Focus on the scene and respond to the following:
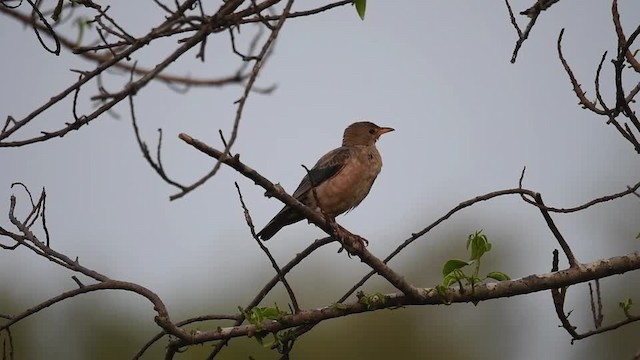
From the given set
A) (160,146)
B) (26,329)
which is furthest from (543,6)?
(26,329)

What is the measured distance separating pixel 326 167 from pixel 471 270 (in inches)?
110

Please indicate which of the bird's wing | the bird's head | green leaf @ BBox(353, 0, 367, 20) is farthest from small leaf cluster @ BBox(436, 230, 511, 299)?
the bird's head

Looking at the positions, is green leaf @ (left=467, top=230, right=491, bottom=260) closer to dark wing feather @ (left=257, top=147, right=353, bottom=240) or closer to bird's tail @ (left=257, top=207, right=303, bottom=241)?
bird's tail @ (left=257, top=207, right=303, bottom=241)

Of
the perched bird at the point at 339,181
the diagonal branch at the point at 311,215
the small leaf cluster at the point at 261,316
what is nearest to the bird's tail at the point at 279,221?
the perched bird at the point at 339,181

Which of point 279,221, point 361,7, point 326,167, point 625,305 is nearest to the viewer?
point 361,7

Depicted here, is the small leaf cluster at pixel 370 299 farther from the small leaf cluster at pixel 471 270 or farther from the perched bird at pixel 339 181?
the perched bird at pixel 339 181

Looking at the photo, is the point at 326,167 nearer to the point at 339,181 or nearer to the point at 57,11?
the point at 339,181

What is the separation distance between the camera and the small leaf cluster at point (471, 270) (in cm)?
400

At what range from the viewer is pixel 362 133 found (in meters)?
7.93

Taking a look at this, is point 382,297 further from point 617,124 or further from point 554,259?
point 617,124

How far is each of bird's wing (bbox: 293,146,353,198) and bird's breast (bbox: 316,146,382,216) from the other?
3 centimetres

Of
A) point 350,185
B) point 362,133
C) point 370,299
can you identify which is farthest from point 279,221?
point 370,299

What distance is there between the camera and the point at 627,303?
13.6 feet

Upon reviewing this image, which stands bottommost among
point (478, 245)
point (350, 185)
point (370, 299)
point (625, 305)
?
point (625, 305)
